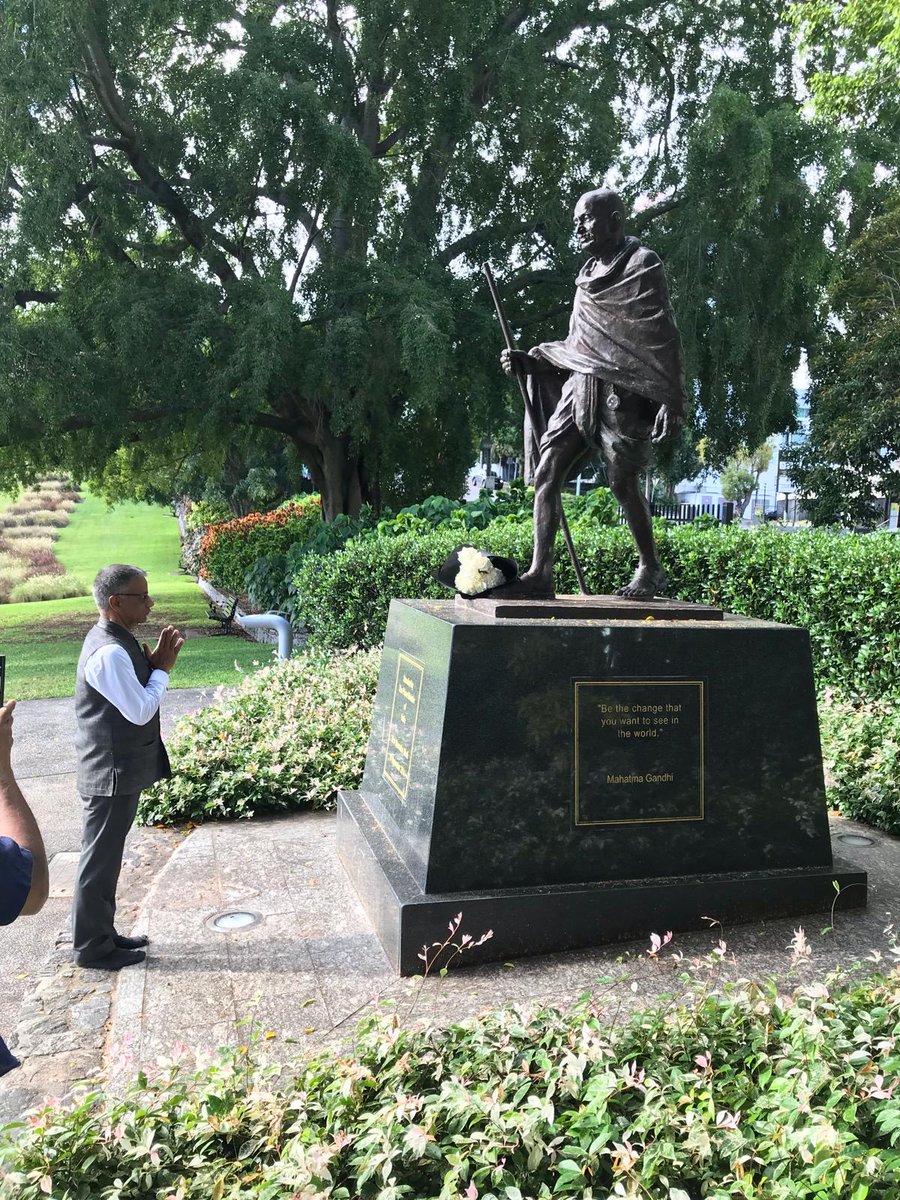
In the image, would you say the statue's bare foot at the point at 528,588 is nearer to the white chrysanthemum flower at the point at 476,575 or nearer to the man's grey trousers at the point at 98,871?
the white chrysanthemum flower at the point at 476,575

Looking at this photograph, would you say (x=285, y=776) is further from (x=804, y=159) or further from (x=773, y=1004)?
(x=804, y=159)

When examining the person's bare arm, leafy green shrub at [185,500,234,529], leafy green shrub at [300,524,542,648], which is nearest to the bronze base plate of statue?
the person's bare arm

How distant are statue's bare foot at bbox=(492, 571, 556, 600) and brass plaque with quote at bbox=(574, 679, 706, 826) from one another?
0.77 m

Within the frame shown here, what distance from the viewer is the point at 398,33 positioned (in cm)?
1555

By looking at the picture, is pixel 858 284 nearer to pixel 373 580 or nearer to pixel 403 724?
pixel 373 580

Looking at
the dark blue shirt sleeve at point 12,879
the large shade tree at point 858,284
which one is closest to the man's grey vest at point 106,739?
the dark blue shirt sleeve at point 12,879

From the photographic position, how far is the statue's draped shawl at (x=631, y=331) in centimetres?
451

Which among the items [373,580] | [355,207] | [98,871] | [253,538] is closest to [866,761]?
[98,871]

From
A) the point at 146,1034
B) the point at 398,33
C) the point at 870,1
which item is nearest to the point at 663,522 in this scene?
the point at 146,1034

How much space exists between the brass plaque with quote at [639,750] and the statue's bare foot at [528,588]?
769 millimetres

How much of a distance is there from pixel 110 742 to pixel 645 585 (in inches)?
107

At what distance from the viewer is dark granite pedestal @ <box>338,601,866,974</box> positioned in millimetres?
4023

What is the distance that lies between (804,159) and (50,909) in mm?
14036

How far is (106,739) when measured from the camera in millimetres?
3848
